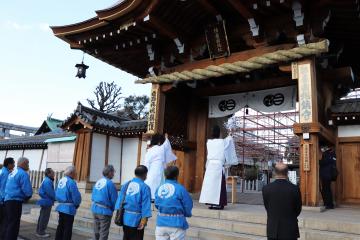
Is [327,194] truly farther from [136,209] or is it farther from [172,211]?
[136,209]

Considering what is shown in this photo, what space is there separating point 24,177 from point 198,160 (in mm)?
5745

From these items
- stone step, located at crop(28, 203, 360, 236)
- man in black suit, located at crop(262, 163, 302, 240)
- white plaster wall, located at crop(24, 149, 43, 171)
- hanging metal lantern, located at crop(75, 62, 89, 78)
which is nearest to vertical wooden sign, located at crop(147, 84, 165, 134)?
hanging metal lantern, located at crop(75, 62, 89, 78)

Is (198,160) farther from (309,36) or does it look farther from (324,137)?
(309,36)

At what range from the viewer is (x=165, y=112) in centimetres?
987

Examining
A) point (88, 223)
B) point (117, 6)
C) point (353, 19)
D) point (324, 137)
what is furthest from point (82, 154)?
point (353, 19)

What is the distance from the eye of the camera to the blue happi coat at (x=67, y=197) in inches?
223

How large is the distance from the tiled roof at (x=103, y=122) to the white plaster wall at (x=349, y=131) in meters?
6.01

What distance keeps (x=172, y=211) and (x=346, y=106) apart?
6713 mm

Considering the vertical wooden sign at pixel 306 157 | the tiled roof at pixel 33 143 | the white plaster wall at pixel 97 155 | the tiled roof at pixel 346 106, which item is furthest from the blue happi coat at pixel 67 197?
the tiled roof at pixel 33 143

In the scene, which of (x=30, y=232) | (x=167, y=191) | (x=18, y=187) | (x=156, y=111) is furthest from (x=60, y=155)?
(x=167, y=191)

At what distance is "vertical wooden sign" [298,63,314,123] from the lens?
7004 millimetres

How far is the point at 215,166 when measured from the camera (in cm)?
723

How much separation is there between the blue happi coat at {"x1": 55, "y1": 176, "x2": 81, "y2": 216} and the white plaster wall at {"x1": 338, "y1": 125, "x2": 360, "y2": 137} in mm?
6925

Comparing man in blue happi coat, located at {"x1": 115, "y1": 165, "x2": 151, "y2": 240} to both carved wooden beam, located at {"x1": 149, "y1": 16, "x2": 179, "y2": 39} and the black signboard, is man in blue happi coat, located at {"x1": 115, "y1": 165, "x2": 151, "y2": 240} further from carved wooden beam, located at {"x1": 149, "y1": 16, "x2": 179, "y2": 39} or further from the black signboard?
the black signboard
